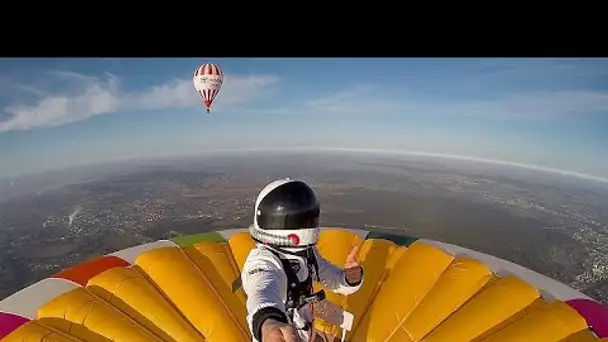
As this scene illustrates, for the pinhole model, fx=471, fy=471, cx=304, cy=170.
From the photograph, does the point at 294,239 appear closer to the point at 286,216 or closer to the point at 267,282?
the point at 286,216

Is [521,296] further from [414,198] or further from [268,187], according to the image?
[414,198]

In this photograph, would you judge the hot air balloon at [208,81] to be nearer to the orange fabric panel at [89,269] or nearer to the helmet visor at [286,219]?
the orange fabric panel at [89,269]

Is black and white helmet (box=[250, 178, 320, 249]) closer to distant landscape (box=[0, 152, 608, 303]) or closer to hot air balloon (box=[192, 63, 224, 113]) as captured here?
hot air balloon (box=[192, 63, 224, 113])

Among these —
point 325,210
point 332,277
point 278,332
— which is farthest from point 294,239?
point 325,210

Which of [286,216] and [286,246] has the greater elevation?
[286,216]

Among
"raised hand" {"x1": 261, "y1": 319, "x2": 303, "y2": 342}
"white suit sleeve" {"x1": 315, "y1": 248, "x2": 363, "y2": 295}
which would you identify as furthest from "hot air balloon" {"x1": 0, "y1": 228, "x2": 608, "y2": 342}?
"raised hand" {"x1": 261, "y1": 319, "x2": 303, "y2": 342}

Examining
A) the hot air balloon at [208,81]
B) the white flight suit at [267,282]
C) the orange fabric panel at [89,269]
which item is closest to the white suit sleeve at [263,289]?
the white flight suit at [267,282]
